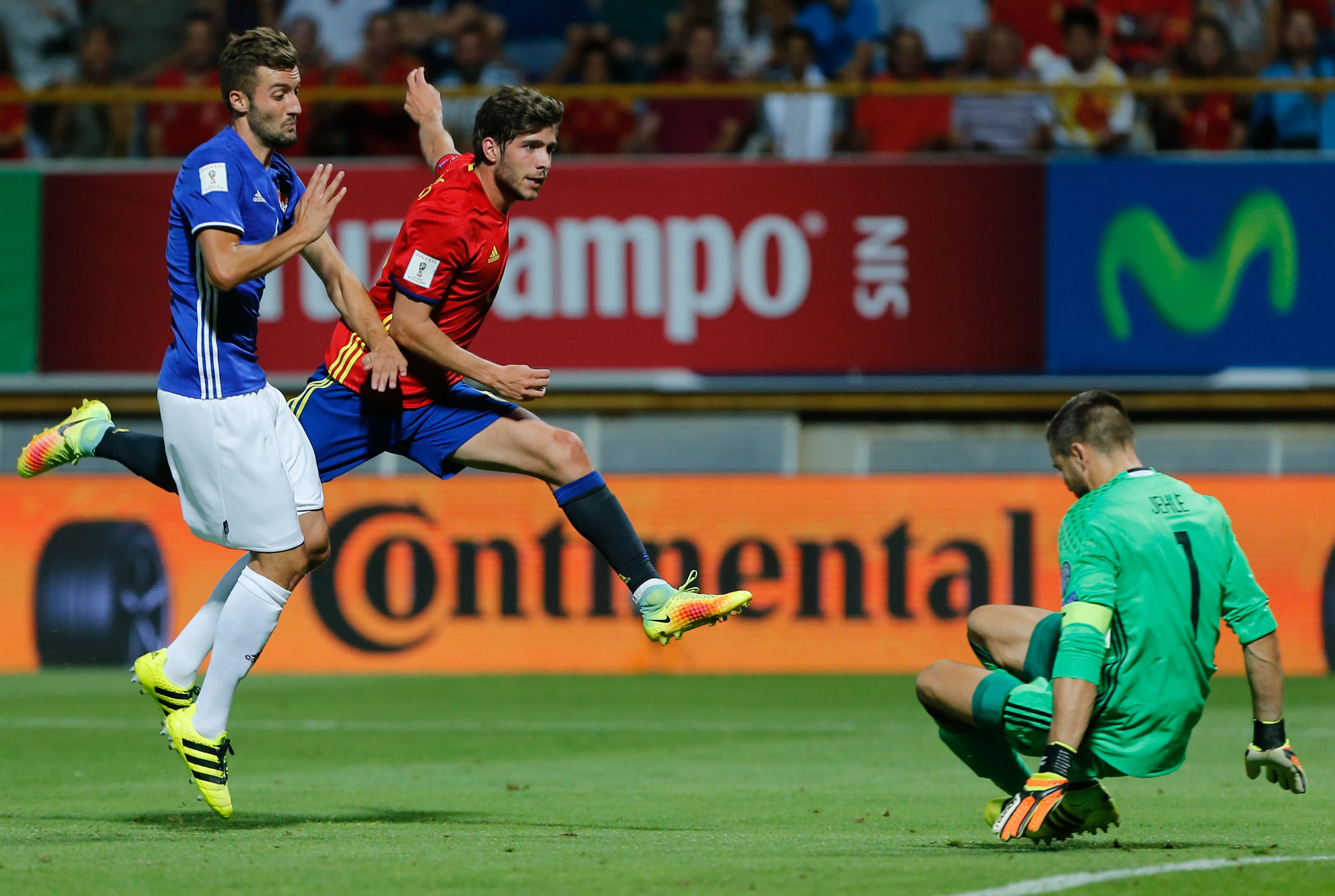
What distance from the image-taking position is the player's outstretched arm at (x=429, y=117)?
23.9ft

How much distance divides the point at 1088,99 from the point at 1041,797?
33.3 feet

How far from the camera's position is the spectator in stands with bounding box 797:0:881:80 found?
15.0 meters

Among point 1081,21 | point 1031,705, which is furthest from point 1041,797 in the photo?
point 1081,21

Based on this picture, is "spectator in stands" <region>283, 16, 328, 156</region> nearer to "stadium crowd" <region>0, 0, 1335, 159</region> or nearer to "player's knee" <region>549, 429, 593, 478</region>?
"stadium crowd" <region>0, 0, 1335, 159</region>

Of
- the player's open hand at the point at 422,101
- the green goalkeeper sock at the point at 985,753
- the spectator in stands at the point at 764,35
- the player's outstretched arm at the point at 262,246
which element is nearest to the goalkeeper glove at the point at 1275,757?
the green goalkeeper sock at the point at 985,753

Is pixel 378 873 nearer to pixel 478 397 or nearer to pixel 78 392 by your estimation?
pixel 478 397

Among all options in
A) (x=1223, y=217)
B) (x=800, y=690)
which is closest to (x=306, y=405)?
(x=800, y=690)

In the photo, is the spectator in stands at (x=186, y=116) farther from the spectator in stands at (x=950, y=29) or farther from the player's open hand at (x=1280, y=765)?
the player's open hand at (x=1280, y=765)

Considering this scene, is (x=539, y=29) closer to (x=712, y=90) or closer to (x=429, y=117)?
(x=712, y=90)

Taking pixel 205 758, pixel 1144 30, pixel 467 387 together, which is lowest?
pixel 205 758

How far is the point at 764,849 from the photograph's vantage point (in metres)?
5.61

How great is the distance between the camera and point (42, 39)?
16.1m

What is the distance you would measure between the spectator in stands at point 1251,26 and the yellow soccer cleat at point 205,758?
10.8 m

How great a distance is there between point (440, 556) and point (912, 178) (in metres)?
4.65
